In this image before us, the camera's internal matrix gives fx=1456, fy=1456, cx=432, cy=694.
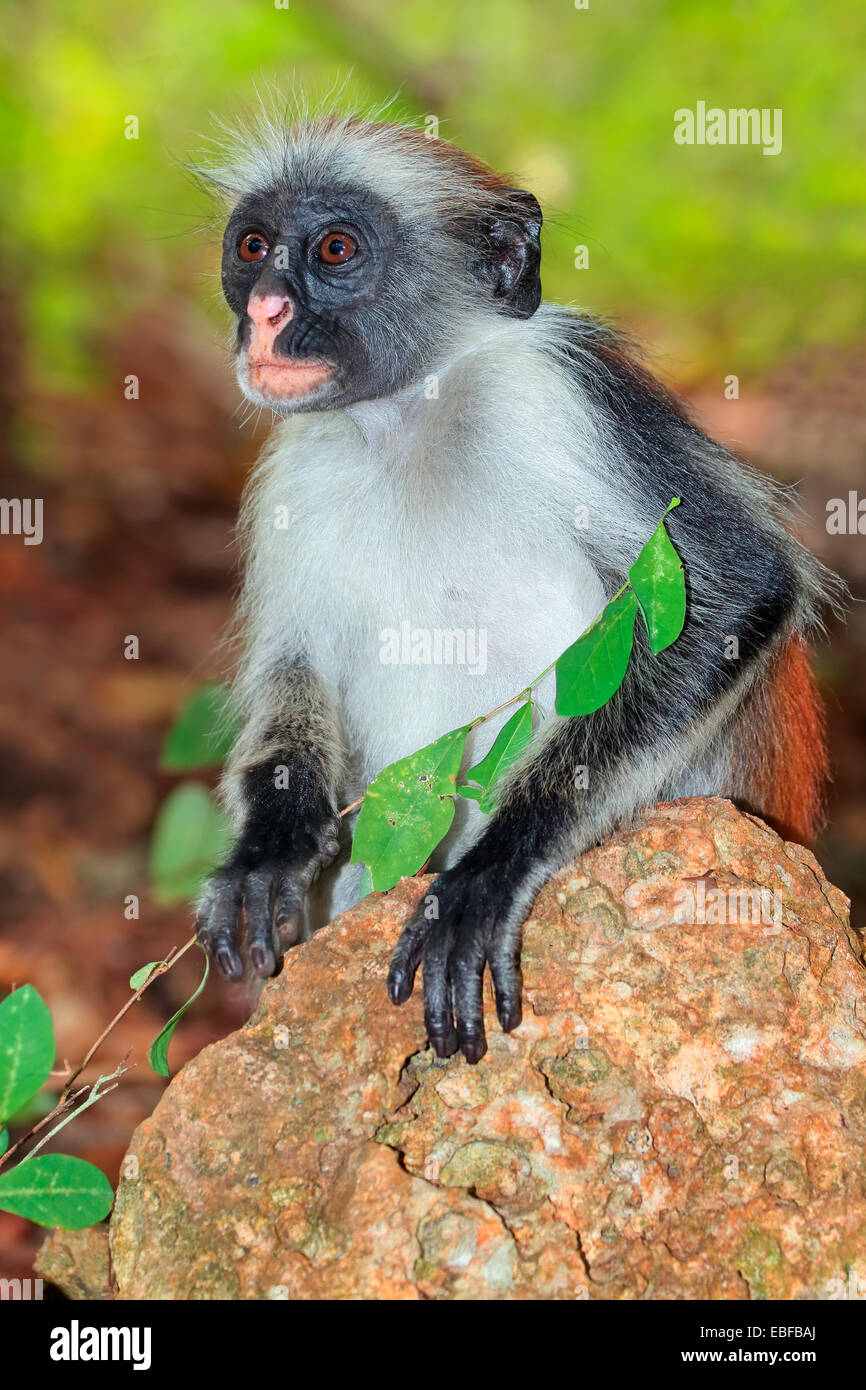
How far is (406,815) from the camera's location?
455 cm

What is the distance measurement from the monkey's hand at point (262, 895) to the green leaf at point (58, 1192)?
0.93 m

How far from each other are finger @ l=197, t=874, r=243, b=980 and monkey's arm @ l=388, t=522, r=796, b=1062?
2.83 feet

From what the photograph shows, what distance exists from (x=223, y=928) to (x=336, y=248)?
8.00 ft

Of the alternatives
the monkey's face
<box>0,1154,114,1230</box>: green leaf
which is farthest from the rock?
the monkey's face

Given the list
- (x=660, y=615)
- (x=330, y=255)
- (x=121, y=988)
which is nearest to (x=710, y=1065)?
(x=660, y=615)

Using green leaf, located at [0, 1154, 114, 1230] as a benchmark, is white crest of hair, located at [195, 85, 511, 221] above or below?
above

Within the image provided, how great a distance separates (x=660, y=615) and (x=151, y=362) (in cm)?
1137

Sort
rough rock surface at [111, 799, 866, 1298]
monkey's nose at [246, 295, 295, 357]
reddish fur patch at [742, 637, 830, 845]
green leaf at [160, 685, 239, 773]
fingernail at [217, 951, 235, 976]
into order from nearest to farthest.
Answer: rough rock surface at [111, 799, 866, 1298] < monkey's nose at [246, 295, 295, 357] < fingernail at [217, 951, 235, 976] < reddish fur patch at [742, 637, 830, 845] < green leaf at [160, 685, 239, 773]

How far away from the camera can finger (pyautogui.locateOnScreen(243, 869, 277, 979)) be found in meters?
4.86

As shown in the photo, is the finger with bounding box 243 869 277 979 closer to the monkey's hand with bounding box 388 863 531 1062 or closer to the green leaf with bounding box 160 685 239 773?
the monkey's hand with bounding box 388 863 531 1062

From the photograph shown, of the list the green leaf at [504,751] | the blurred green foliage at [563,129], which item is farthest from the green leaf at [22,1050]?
the blurred green foliage at [563,129]

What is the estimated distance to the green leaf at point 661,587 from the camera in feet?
15.0

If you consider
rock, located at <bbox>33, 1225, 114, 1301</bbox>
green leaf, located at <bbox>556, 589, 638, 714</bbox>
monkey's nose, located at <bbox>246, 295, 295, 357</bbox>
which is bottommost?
rock, located at <bbox>33, 1225, 114, 1301</bbox>

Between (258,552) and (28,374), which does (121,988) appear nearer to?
(258,552)
